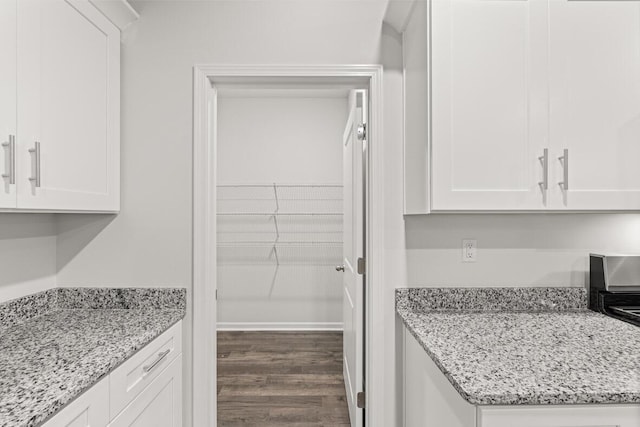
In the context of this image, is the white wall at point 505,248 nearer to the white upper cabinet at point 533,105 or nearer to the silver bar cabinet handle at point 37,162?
the white upper cabinet at point 533,105

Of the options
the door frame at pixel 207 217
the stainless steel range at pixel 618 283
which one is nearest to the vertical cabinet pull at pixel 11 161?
the door frame at pixel 207 217

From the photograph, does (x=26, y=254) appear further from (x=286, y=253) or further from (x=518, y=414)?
(x=286, y=253)

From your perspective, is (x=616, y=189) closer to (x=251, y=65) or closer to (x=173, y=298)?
(x=251, y=65)

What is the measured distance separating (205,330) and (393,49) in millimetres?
1569

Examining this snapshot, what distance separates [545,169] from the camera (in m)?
1.53

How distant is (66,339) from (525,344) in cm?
155

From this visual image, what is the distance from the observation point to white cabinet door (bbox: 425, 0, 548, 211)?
60.2 inches

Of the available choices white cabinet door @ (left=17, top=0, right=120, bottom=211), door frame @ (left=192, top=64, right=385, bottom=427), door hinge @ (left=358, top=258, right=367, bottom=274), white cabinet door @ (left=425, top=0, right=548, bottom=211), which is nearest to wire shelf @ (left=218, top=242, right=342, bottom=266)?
door hinge @ (left=358, top=258, right=367, bottom=274)

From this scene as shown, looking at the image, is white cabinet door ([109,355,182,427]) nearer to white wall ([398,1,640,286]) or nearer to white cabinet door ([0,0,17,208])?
white cabinet door ([0,0,17,208])

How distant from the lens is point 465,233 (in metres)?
1.89

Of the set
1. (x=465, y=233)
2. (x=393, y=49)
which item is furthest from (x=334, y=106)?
(x=465, y=233)

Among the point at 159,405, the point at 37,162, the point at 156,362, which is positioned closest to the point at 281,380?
the point at 159,405

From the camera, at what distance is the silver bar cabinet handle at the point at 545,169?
152cm

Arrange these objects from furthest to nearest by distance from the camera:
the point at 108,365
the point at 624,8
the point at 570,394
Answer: the point at 624,8, the point at 108,365, the point at 570,394
